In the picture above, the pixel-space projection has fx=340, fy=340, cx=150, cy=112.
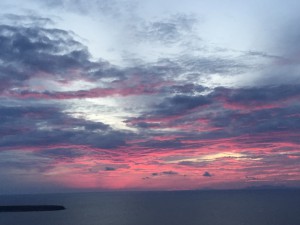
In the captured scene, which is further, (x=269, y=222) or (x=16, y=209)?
(x=16, y=209)

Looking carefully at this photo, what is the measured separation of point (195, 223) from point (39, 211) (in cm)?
9252

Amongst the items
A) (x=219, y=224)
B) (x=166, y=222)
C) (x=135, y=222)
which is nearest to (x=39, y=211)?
(x=135, y=222)

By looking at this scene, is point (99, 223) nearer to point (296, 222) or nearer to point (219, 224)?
point (219, 224)

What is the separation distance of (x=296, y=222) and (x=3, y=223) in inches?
4314

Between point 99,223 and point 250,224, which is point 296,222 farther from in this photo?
point 99,223

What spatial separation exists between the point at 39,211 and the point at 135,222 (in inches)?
2757

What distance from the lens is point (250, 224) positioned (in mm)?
125500

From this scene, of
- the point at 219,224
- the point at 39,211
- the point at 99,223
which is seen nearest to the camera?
the point at 219,224

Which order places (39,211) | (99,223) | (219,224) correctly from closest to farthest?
(219,224) → (99,223) → (39,211)

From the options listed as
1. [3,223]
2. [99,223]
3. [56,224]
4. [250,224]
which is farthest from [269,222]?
[3,223]

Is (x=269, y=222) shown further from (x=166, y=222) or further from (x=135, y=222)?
(x=135, y=222)

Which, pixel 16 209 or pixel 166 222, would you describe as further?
pixel 16 209

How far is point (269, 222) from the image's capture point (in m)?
128

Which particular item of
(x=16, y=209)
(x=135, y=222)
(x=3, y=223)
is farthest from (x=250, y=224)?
(x=16, y=209)
